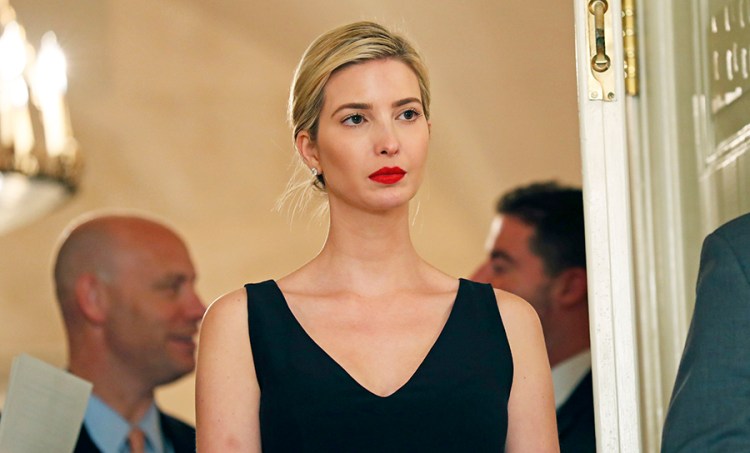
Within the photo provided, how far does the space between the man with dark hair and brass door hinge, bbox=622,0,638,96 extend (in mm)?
2112

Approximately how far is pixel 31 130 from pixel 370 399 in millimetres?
3167

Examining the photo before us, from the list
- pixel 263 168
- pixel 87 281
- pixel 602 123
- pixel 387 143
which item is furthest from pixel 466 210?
pixel 387 143

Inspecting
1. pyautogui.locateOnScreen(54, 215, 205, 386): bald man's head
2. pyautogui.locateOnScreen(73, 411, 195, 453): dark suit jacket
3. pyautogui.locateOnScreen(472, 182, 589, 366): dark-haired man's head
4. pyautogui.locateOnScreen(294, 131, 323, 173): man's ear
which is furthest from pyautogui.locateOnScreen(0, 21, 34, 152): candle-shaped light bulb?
pyautogui.locateOnScreen(294, 131, 323, 173): man's ear

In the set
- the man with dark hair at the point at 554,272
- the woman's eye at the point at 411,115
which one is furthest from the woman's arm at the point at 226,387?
the man with dark hair at the point at 554,272

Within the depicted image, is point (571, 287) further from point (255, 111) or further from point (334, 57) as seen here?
point (334, 57)

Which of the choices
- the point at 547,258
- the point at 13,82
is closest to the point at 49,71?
the point at 13,82

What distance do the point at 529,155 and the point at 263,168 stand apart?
1.06 meters

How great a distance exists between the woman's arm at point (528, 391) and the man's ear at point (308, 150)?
1.41 feet

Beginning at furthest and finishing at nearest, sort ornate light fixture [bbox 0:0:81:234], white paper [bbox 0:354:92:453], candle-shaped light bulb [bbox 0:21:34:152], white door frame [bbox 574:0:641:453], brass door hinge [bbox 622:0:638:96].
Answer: candle-shaped light bulb [bbox 0:21:34:152] < ornate light fixture [bbox 0:0:81:234] < white paper [bbox 0:354:92:453] < brass door hinge [bbox 622:0:638:96] < white door frame [bbox 574:0:641:453]

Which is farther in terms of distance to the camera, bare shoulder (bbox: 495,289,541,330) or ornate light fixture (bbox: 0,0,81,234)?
ornate light fixture (bbox: 0,0,81,234)

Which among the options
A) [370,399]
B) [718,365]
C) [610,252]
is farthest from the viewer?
[610,252]

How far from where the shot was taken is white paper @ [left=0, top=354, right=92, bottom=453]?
2.76 metres

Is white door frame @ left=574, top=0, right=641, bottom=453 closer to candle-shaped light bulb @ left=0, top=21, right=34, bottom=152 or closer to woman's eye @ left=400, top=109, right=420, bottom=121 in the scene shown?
woman's eye @ left=400, top=109, right=420, bottom=121

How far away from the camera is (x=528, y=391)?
7.15 feet
